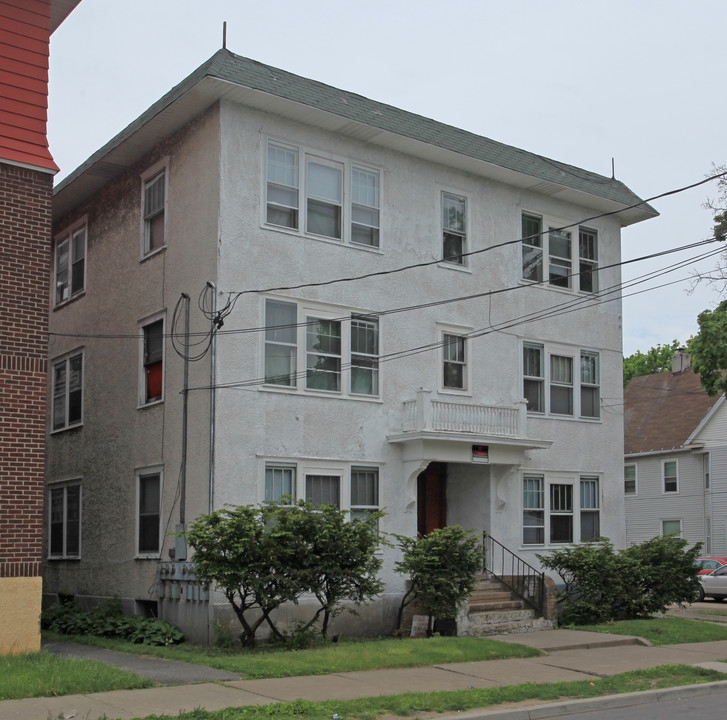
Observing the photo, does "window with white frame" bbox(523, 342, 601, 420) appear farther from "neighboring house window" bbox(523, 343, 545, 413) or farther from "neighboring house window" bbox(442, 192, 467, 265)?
"neighboring house window" bbox(442, 192, 467, 265)

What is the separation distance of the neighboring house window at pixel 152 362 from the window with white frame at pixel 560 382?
8190mm

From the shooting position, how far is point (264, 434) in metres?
17.7

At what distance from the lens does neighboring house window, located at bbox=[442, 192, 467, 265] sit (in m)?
21.2

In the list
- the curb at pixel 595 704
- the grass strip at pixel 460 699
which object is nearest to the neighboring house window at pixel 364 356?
the grass strip at pixel 460 699

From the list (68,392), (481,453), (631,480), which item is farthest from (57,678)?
(631,480)

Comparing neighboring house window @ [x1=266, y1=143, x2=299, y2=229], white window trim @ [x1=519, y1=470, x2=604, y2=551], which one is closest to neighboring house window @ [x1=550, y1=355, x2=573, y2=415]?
white window trim @ [x1=519, y1=470, x2=604, y2=551]

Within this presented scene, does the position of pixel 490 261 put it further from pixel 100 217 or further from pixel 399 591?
pixel 100 217

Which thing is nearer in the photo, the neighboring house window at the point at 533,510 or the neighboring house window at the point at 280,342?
the neighboring house window at the point at 280,342

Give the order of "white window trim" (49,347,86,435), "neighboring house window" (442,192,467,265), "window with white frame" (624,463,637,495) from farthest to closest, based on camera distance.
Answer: "window with white frame" (624,463,637,495) < "white window trim" (49,347,86,435) < "neighboring house window" (442,192,467,265)

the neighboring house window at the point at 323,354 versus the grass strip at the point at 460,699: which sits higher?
the neighboring house window at the point at 323,354

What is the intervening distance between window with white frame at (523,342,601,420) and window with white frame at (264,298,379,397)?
444cm

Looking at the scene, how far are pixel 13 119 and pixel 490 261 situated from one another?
10931 millimetres

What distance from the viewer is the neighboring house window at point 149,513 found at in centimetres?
1881

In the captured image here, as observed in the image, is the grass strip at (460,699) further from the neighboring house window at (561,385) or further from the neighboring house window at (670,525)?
the neighboring house window at (670,525)
